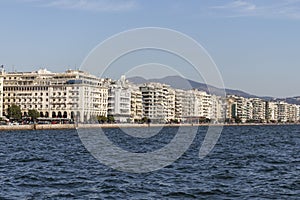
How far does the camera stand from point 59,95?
15912 cm

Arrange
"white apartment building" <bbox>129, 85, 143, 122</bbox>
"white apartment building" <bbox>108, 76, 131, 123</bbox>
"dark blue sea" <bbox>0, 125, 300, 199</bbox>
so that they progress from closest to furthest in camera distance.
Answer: "dark blue sea" <bbox>0, 125, 300, 199</bbox>
"white apartment building" <bbox>108, 76, 131, 123</bbox>
"white apartment building" <bbox>129, 85, 143, 122</bbox>

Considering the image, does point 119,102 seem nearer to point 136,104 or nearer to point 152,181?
point 136,104

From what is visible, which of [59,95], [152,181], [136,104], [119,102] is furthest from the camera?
[136,104]

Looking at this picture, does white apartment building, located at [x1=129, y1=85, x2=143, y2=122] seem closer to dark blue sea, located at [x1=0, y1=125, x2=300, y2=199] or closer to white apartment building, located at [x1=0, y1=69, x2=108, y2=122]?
white apartment building, located at [x1=0, y1=69, x2=108, y2=122]

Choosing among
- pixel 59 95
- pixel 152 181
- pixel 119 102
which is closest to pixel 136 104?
pixel 119 102

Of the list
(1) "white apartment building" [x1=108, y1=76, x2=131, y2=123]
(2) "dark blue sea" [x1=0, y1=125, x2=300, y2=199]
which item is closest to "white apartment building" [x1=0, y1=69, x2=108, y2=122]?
(1) "white apartment building" [x1=108, y1=76, x2=131, y2=123]

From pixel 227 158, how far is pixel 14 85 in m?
136

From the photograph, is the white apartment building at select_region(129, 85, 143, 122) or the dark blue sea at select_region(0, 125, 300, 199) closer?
the dark blue sea at select_region(0, 125, 300, 199)

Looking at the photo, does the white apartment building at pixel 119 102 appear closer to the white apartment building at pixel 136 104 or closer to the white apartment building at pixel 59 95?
the white apartment building at pixel 136 104

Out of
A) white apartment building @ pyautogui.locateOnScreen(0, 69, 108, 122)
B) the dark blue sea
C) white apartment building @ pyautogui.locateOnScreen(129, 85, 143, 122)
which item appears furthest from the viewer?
white apartment building @ pyautogui.locateOnScreen(129, 85, 143, 122)

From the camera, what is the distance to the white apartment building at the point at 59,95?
15738cm

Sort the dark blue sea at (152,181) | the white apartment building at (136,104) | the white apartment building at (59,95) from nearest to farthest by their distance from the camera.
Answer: the dark blue sea at (152,181) → the white apartment building at (59,95) → the white apartment building at (136,104)

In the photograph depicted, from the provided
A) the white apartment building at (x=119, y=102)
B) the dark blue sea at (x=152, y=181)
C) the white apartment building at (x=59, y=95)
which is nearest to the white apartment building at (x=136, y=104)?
the white apartment building at (x=119, y=102)

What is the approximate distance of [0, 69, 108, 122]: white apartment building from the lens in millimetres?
157375
